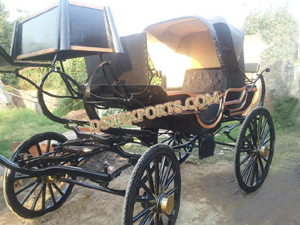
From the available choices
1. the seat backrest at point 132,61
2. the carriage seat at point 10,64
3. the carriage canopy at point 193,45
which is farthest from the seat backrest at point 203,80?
the carriage seat at point 10,64

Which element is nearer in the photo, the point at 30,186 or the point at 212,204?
the point at 30,186

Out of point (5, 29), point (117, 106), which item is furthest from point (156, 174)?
point (5, 29)

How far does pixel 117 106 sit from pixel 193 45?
2.38m

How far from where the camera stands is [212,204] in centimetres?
317

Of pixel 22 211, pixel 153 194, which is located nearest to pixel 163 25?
pixel 153 194

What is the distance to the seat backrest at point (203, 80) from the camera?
14.5 feet

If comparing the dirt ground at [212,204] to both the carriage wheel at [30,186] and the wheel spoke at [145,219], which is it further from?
the wheel spoke at [145,219]

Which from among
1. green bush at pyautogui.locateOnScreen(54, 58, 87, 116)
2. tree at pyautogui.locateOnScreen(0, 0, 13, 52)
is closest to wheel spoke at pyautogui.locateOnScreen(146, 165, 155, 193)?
green bush at pyautogui.locateOnScreen(54, 58, 87, 116)

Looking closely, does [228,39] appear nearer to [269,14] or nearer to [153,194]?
[153,194]

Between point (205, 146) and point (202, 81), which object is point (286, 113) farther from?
point (205, 146)

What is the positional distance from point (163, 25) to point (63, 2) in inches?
82.0

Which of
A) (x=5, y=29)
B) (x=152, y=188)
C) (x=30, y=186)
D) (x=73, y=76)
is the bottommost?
(x=30, y=186)

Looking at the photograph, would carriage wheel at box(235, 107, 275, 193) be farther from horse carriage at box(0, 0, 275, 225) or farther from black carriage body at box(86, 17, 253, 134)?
black carriage body at box(86, 17, 253, 134)

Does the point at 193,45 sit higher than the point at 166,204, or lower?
higher
